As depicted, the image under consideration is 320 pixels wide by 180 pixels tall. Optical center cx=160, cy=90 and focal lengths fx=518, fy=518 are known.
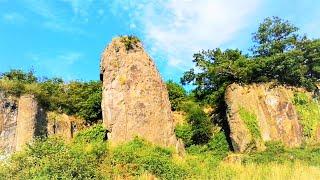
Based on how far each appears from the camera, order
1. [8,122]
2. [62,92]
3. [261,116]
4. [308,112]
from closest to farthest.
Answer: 1. [8,122]
2. [261,116]
3. [62,92]
4. [308,112]

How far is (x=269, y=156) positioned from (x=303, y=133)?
4.39 m

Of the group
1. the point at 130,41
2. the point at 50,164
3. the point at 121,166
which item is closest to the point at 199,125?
the point at 130,41

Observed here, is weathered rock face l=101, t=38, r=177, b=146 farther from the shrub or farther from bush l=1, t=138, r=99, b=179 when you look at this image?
bush l=1, t=138, r=99, b=179

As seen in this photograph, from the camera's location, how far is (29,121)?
2491 centimetres

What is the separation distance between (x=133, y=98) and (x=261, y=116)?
7636 millimetres

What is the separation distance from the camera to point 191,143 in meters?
28.0

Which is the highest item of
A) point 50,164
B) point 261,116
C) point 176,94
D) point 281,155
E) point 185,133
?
point 176,94

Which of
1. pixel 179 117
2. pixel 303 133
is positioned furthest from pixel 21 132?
pixel 303 133

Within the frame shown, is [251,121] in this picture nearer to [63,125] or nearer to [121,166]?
[63,125]

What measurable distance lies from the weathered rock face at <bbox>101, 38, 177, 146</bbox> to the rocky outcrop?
171 inches

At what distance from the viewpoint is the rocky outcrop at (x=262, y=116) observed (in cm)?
2745

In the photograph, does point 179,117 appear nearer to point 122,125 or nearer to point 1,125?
point 122,125

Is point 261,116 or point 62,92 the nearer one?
point 261,116

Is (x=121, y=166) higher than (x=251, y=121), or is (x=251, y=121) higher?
(x=251, y=121)
